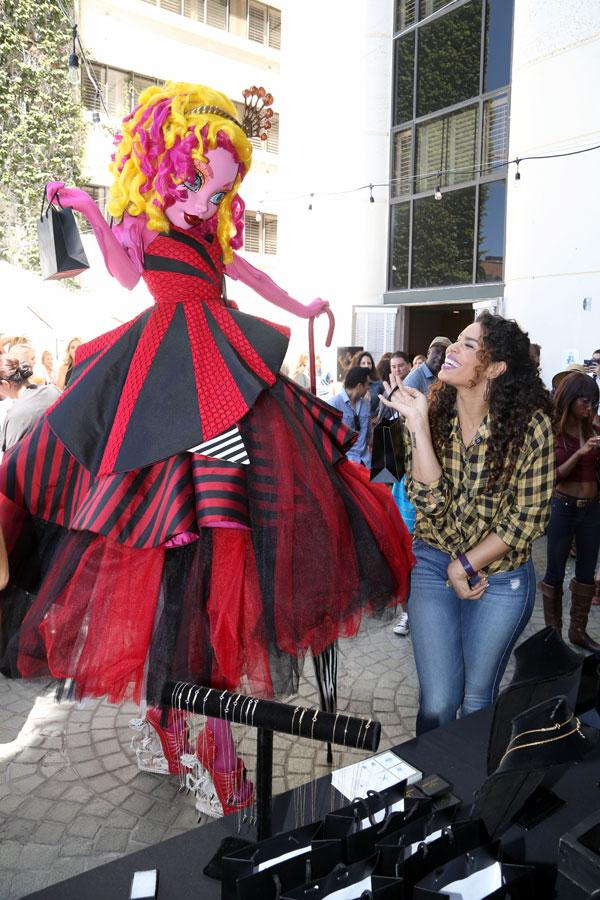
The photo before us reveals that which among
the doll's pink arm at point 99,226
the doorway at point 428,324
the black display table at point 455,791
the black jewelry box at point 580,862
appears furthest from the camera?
the doorway at point 428,324

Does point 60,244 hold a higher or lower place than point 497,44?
lower

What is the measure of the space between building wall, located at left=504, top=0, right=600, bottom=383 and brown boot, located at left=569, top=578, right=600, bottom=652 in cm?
711

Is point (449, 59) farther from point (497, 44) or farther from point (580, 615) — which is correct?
point (580, 615)

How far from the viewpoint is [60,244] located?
2295 mm

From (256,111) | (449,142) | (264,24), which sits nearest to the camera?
(256,111)

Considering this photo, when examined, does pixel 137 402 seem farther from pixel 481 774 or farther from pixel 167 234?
pixel 481 774

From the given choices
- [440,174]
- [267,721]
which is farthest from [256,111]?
[440,174]

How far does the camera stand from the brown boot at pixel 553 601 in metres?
4.10

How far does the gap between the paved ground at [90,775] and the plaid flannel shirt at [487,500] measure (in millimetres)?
408

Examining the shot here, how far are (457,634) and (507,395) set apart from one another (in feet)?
2.69

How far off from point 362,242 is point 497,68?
14.2 feet

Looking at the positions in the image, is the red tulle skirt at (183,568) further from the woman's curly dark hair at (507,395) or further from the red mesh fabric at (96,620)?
the woman's curly dark hair at (507,395)

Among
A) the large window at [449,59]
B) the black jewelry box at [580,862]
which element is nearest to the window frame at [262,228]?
the large window at [449,59]

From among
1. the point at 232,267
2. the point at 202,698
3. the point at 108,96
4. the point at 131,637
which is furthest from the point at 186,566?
the point at 108,96
